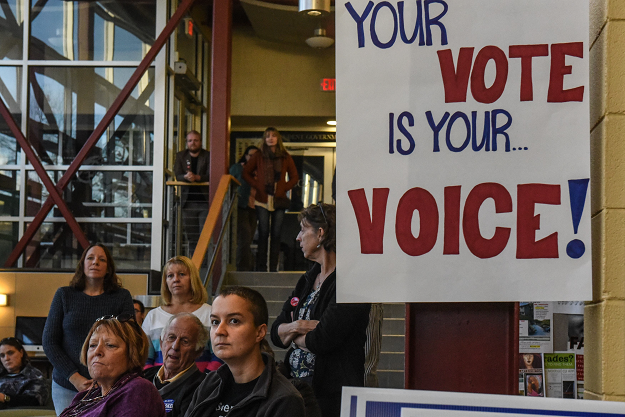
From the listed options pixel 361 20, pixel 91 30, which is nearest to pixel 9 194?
pixel 91 30

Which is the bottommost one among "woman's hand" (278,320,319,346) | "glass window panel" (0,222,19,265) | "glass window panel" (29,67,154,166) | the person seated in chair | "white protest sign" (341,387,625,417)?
the person seated in chair

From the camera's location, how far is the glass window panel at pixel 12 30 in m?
8.60

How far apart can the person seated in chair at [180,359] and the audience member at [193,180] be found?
15.2 ft

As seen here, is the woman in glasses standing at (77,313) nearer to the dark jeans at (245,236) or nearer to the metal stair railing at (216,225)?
the metal stair railing at (216,225)

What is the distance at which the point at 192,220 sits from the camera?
8.07 m

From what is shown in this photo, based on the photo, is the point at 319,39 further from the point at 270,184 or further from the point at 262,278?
the point at 262,278

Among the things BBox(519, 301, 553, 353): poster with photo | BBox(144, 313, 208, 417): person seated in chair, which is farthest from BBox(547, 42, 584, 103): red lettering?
BBox(519, 301, 553, 353): poster with photo

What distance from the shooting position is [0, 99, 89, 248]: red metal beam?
797 centimetres

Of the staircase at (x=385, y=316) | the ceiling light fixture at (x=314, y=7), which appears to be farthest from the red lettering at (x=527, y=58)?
the ceiling light fixture at (x=314, y=7)

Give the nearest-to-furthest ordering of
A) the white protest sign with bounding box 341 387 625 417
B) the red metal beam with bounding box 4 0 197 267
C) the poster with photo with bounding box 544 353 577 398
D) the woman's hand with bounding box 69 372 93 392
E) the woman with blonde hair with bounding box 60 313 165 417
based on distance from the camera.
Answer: the white protest sign with bounding box 341 387 625 417, the woman with blonde hair with bounding box 60 313 165 417, the woman's hand with bounding box 69 372 93 392, the poster with photo with bounding box 544 353 577 398, the red metal beam with bounding box 4 0 197 267

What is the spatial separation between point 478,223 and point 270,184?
576 cm

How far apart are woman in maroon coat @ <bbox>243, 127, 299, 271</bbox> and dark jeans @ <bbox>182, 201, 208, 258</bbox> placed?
0.81 metres

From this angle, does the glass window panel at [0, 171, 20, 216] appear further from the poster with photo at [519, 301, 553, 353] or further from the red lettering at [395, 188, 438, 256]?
the red lettering at [395, 188, 438, 256]

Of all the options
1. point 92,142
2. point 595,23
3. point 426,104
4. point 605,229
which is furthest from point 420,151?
point 92,142
